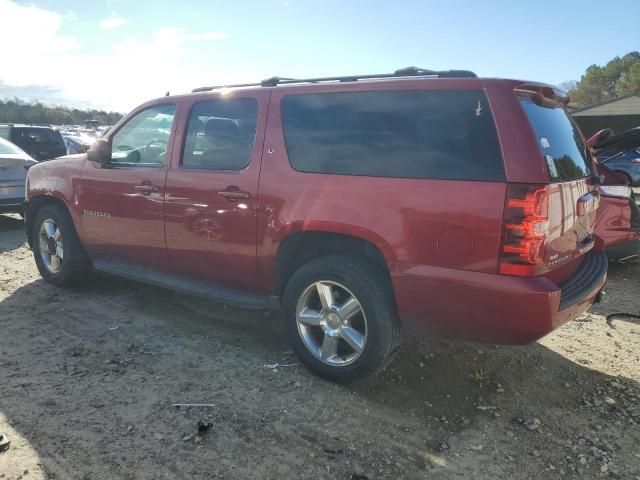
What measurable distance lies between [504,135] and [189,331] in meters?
2.86

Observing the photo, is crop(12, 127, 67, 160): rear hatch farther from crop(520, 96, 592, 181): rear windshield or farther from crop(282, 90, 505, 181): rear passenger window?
crop(520, 96, 592, 181): rear windshield

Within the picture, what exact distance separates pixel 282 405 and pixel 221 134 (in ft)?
6.61

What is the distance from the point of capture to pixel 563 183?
2.70m

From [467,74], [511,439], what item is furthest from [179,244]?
[511,439]

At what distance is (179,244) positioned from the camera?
3.91m

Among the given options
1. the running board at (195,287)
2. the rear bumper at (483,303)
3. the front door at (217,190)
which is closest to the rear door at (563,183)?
the rear bumper at (483,303)

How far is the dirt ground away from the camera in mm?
2475

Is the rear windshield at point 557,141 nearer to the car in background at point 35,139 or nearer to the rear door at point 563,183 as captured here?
the rear door at point 563,183

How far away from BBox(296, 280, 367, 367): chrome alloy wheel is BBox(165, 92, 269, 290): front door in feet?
1.72

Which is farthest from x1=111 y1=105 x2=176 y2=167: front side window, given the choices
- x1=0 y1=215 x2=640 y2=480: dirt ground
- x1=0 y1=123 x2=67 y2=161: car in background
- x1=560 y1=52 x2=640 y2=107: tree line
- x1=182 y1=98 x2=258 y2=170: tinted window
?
x1=560 y1=52 x2=640 y2=107: tree line

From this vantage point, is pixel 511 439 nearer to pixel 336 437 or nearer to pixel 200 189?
pixel 336 437

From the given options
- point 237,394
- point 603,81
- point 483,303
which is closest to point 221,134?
point 237,394

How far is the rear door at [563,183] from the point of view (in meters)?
2.62

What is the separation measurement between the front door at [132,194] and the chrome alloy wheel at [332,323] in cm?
146
